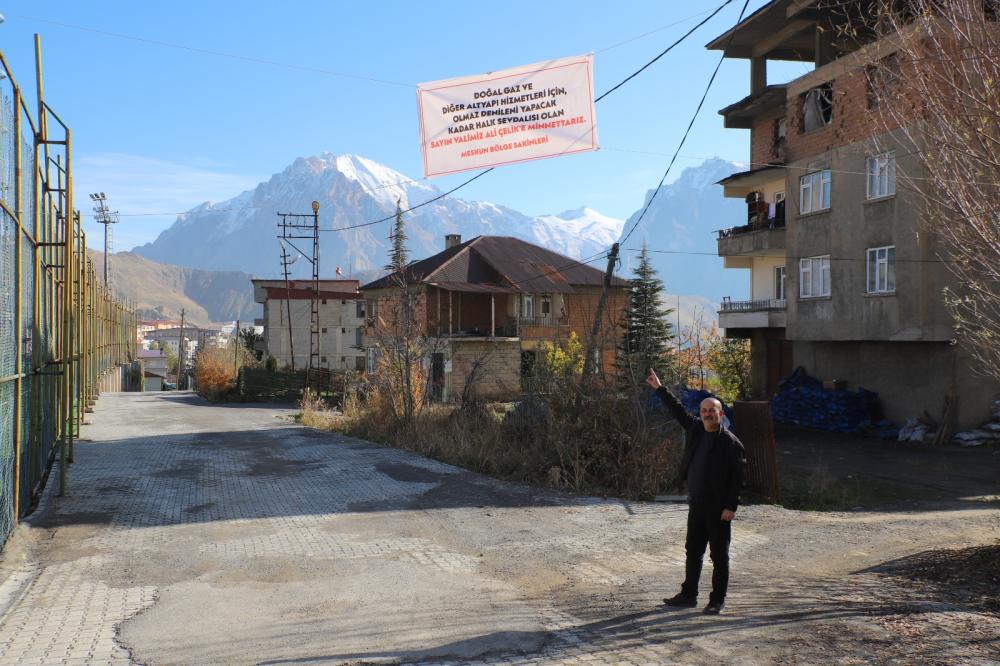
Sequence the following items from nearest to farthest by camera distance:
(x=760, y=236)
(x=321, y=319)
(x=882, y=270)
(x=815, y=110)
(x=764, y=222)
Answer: (x=882, y=270) < (x=815, y=110) < (x=760, y=236) < (x=764, y=222) < (x=321, y=319)

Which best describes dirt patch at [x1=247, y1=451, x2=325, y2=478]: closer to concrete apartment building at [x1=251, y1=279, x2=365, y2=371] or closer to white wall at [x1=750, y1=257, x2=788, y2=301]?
white wall at [x1=750, y1=257, x2=788, y2=301]

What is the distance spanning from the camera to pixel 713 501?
6473mm

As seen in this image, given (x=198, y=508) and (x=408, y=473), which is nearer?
(x=198, y=508)

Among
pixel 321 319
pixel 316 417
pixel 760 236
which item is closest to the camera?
pixel 316 417

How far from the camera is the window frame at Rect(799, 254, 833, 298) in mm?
25172

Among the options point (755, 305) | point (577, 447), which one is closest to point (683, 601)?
point (577, 447)

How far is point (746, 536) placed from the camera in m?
9.19

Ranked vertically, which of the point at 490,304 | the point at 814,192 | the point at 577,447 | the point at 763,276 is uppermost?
the point at 814,192

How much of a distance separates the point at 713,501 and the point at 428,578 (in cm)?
258

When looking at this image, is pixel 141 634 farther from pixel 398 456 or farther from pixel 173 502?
pixel 398 456

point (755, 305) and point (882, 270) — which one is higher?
point (882, 270)

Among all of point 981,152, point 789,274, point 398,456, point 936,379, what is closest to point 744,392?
point 789,274

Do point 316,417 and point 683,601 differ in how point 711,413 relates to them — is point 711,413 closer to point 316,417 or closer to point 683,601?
point 683,601

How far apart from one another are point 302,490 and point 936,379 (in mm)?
17963
